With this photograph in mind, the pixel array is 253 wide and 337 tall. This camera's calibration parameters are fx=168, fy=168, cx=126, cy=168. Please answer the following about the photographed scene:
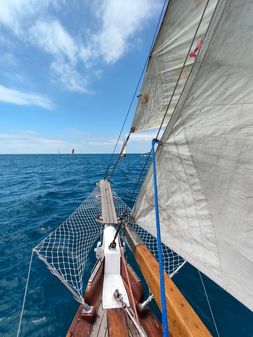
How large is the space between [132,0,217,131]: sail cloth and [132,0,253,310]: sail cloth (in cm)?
100

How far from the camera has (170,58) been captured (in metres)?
3.52

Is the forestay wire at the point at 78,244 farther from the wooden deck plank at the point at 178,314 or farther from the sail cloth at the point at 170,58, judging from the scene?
the sail cloth at the point at 170,58

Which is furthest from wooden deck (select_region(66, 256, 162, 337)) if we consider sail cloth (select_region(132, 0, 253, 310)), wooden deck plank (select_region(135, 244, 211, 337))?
sail cloth (select_region(132, 0, 253, 310))

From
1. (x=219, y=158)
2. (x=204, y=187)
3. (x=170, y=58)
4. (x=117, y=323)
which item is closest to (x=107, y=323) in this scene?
(x=117, y=323)

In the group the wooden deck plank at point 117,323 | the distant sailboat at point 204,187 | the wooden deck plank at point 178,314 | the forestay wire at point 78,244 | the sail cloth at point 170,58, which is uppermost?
the sail cloth at point 170,58

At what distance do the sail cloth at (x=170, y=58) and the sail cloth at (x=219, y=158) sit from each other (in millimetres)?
1002

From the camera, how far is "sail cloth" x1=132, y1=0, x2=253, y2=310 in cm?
135

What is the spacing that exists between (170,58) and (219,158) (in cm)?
298

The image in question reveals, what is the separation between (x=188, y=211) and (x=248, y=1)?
1.87 meters

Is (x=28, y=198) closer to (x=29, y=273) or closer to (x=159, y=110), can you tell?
(x=29, y=273)

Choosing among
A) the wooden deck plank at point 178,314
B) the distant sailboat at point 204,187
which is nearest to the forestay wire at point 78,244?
the distant sailboat at point 204,187

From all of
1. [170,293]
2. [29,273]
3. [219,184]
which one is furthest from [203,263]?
[29,273]

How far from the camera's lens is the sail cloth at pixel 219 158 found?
1.35 meters

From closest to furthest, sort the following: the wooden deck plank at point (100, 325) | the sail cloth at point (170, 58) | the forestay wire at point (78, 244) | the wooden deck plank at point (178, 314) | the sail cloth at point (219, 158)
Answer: the wooden deck plank at point (178, 314) < the sail cloth at point (219, 158) < the wooden deck plank at point (100, 325) < the sail cloth at point (170, 58) < the forestay wire at point (78, 244)
